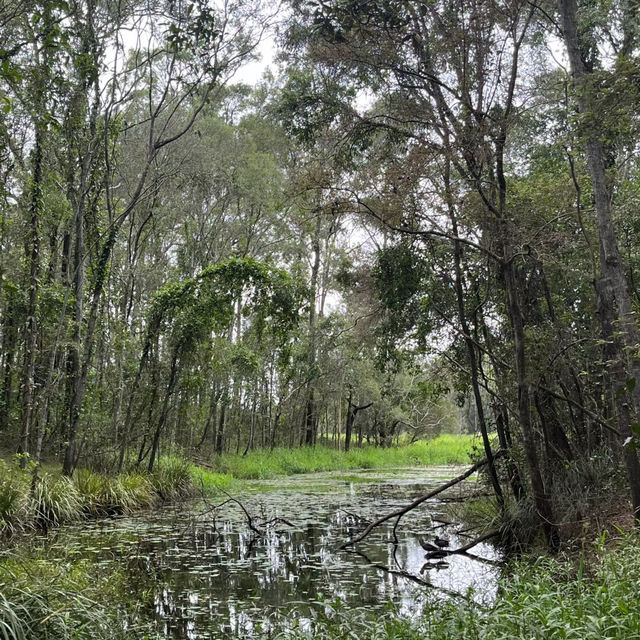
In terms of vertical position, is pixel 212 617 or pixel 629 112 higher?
pixel 629 112

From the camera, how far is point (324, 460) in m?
21.7

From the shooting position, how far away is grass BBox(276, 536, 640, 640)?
3.24m

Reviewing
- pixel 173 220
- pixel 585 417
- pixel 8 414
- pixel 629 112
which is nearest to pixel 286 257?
pixel 173 220

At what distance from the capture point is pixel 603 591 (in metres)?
4.04

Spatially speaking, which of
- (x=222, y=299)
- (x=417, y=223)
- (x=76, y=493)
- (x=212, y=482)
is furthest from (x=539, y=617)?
(x=212, y=482)

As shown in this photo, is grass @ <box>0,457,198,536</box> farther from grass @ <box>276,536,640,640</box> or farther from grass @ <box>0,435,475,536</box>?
grass @ <box>276,536,640,640</box>

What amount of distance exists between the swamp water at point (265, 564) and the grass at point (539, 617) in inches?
20.7

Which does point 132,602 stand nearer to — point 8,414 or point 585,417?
point 585,417

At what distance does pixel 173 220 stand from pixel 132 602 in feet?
59.5

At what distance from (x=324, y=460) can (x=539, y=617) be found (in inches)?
729

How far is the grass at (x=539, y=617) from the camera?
3.24 meters

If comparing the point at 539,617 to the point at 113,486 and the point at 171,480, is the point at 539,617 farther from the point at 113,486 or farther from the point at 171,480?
the point at 171,480

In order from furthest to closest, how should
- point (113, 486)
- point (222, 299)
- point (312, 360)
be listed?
point (312, 360) < point (222, 299) < point (113, 486)

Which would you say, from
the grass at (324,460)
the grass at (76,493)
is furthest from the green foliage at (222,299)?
the grass at (324,460)
